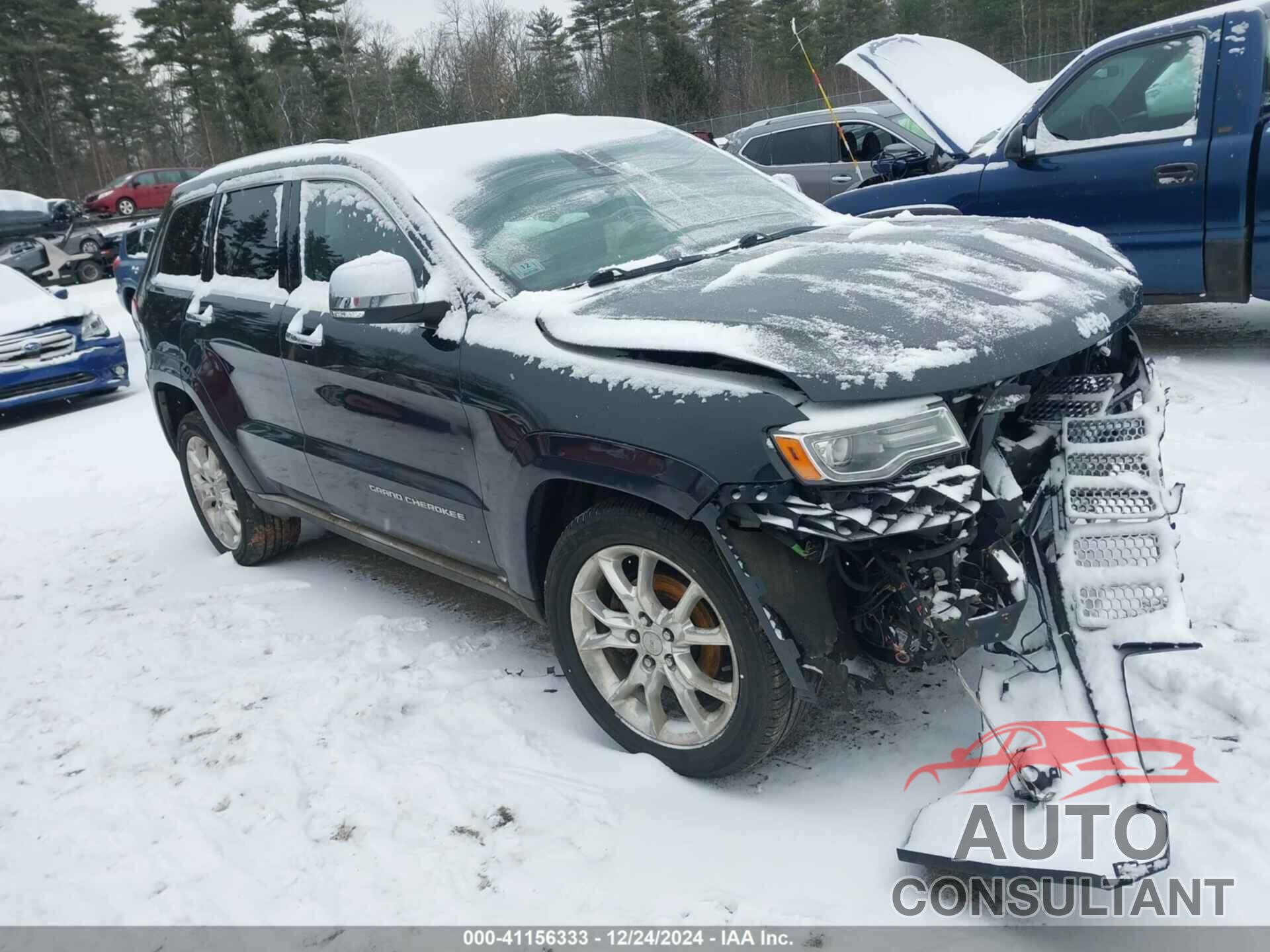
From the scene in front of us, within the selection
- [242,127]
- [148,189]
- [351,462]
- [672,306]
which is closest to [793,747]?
[672,306]

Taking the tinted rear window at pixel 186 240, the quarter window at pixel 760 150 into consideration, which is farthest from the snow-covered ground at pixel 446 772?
the quarter window at pixel 760 150

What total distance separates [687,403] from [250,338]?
2.45 meters

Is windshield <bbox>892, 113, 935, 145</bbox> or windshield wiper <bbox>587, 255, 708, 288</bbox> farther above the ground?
windshield <bbox>892, 113, 935, 145</bbox>

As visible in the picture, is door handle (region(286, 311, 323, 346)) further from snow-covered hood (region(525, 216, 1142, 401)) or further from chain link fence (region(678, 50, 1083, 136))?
chain link fence (region(678, 50, 1083, 136))

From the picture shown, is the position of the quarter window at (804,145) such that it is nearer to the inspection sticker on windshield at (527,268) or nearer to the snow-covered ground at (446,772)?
the snow-covered ground at (446,772)

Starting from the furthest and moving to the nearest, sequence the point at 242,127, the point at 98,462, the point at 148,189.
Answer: the point at 242,127, the point at 148,189, the point at 98,462

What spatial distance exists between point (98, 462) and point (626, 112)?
1637 inches

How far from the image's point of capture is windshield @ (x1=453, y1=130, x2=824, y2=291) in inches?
129

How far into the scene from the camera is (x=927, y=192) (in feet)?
22.2

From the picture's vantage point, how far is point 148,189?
102 feet

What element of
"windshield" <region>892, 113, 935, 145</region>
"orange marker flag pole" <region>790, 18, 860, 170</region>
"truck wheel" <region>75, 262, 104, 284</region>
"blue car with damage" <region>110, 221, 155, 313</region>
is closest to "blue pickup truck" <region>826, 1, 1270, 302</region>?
"orange marker flag pole" <region>790, 18, 860, 170</region>

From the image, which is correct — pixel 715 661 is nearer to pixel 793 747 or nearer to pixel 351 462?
pixel 793 747

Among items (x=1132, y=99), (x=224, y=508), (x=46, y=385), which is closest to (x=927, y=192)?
(x=1132, y=99)

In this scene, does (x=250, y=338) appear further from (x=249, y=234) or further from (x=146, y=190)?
(x=146, y=190)
